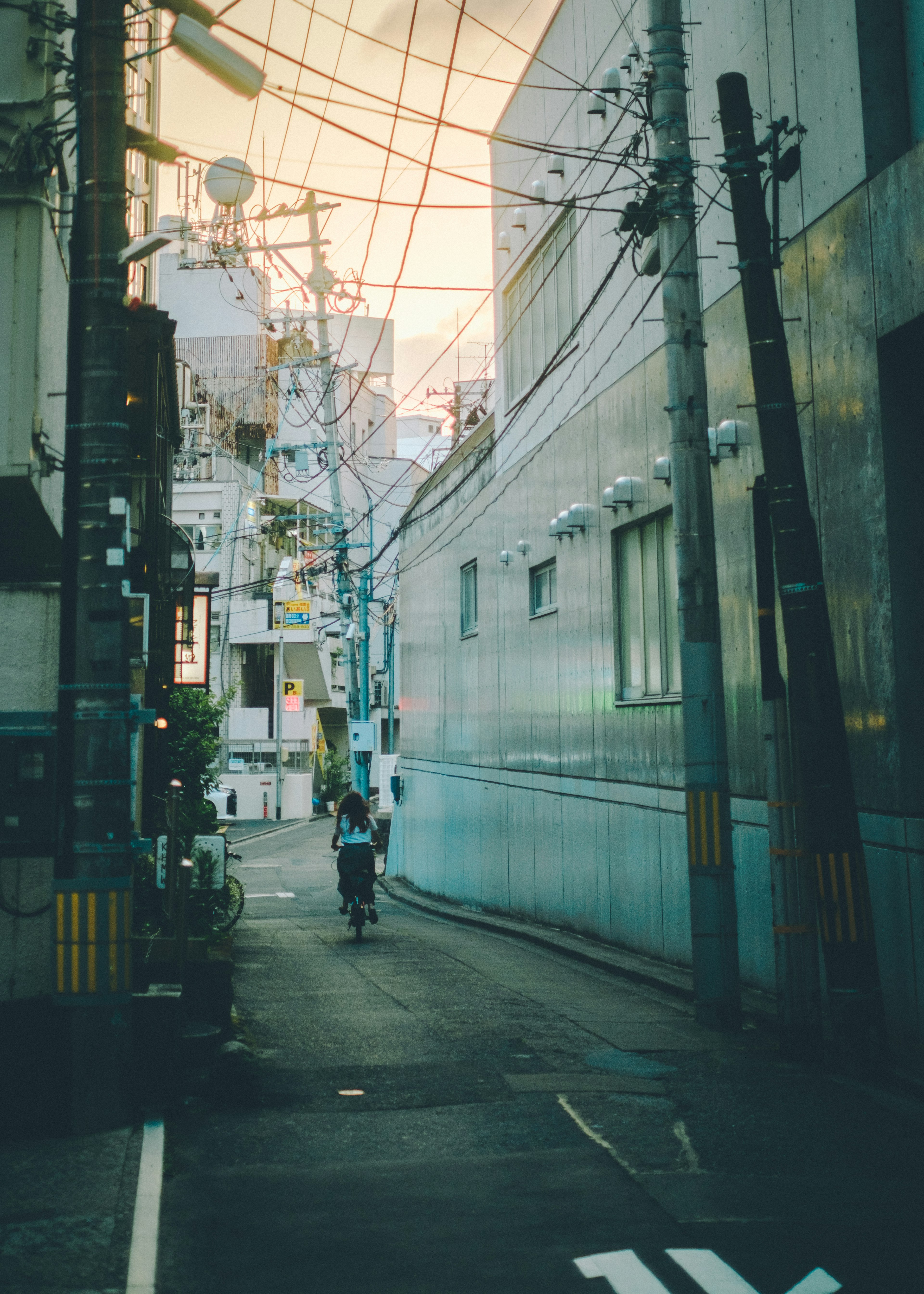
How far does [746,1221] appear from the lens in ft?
17.5

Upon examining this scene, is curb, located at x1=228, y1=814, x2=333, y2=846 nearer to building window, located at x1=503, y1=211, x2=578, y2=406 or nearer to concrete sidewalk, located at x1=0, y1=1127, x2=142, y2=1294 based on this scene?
building window, located at x1=503, y1=211, x2=578, y2=406

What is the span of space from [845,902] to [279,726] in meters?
48.4

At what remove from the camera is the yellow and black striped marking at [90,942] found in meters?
6.93

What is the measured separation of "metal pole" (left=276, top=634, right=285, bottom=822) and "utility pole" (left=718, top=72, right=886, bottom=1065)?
4597 centimetres

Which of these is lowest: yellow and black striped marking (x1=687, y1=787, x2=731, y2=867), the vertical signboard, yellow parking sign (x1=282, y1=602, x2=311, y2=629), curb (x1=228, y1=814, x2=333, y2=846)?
curb (x1=228, y1=814, x2=333, y2=846)

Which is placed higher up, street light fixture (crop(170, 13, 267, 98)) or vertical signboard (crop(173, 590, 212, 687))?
street light fixture (crop(170, 13, 267, 98))

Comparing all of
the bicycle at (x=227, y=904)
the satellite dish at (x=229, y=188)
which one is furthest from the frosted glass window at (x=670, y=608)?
the satellite dish at (x=229, y=188)

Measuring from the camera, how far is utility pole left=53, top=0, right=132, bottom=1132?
6.93m

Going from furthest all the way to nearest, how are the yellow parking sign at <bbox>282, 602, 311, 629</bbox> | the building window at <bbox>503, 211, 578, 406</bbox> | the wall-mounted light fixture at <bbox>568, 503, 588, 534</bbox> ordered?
the yellow parking sign at <bbox>282, 602, 311, 629</bbox> < the building window at <bbox>503, 211, 578, 406</bbox> < the wall-mounted light fixture at <bbox>568, 503, 588, 534</bbox>

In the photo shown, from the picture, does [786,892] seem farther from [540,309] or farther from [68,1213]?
[540,309]

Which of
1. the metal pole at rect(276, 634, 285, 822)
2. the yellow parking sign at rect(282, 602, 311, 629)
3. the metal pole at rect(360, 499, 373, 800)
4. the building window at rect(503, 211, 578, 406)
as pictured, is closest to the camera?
the building window at rect(503, 211, 578, 406)

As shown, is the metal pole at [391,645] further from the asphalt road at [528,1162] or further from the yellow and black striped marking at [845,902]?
the yellow and black striped marking at [845,902]

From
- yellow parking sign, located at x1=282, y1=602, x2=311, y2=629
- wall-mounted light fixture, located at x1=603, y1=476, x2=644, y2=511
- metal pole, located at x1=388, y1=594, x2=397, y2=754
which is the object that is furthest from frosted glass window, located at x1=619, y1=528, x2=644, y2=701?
yellow parking sign, located at x1=282, y1=602, x2=311, y2=629

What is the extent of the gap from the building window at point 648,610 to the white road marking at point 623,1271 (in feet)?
→ 28.1
